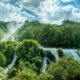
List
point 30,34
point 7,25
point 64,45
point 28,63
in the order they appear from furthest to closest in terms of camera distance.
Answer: point 7,25
point 30,34
point 64,45
point 28,63

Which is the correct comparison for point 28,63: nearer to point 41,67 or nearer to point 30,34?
point 41,67

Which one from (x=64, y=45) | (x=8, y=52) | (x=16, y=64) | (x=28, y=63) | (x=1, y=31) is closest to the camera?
(x=28, y=63)

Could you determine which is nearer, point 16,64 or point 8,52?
point 16,64

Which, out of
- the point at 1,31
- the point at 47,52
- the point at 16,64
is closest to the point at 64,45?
the point at 47,52

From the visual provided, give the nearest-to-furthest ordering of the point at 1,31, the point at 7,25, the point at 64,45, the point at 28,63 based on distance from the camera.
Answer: the point at 28,63, the point at 64,45, the point at 1,31, the point at 7,25

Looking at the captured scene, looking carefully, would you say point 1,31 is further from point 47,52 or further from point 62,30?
point 47,52

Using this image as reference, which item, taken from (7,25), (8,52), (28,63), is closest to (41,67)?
(28,63)
